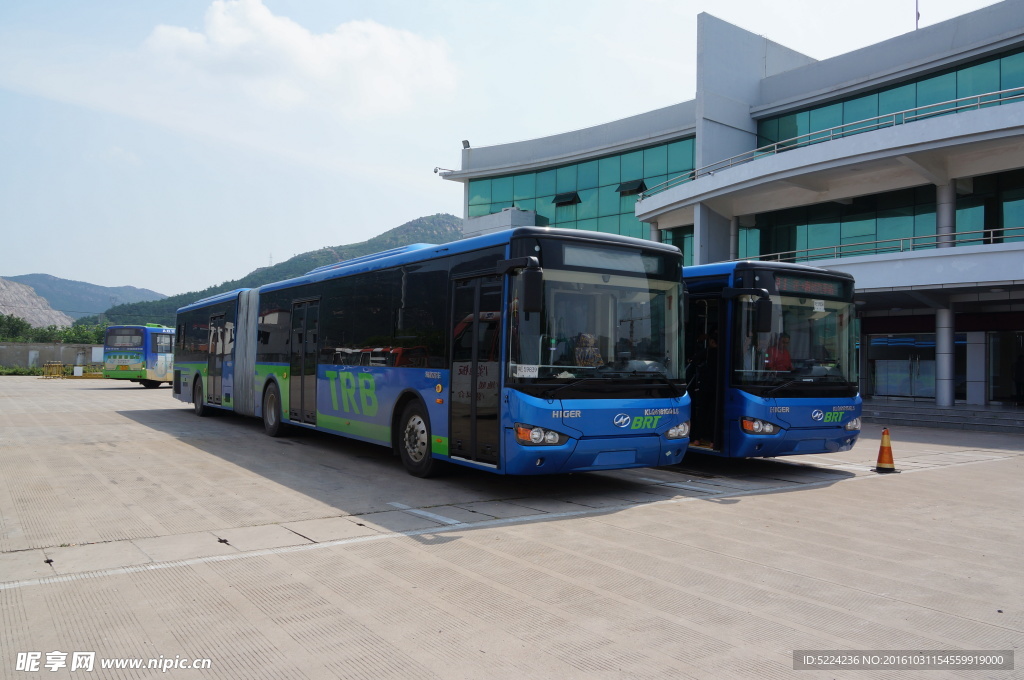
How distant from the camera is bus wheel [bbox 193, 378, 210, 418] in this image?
20422mm

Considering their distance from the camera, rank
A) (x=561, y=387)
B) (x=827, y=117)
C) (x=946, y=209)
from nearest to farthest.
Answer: (x=561, y=387) < (x=946, y=209) < (x=827, y=117)

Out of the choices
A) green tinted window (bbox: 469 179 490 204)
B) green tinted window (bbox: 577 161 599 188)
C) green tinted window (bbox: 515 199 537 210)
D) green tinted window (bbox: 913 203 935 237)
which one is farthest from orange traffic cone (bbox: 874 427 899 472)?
green tinted window (bbox: 469 179 490 204)

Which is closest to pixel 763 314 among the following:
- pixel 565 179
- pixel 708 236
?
pixel 708 236

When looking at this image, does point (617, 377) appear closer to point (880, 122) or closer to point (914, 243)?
point (914, 243)

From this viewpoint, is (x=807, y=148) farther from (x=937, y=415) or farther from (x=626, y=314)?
(x=626, y=314)

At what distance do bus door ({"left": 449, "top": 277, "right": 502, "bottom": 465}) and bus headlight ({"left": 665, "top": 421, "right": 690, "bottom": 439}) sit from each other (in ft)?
7.02

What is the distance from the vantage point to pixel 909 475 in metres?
11.8

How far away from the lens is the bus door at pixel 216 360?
61.5ft

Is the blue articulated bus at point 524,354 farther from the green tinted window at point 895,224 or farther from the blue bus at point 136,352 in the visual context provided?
the blue bus at point 136,352

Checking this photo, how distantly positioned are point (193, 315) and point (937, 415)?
2131 cm

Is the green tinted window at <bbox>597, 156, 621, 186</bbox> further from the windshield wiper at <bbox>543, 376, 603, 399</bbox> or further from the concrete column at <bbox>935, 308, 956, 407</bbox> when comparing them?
the windshield wiper at <bbox>543, 376, 603, 399</bbox>

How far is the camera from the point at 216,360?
62.7 ft

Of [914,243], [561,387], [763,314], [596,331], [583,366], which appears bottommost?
[561,387]

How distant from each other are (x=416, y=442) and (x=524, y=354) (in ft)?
9.46
